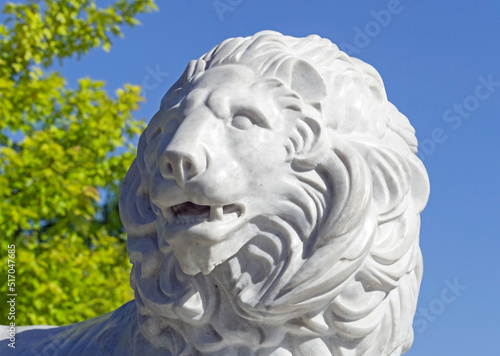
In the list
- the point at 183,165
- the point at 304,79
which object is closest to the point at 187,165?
the point at 183,165

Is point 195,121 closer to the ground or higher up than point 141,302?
higher up

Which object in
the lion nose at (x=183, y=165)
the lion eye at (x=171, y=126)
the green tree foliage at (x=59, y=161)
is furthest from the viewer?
the green tree foliage at (x=59, y=161)

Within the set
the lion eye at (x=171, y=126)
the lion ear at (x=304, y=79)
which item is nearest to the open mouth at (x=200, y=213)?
the lion eye at (x=171, y=126)

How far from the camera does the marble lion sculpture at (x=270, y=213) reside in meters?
2.05

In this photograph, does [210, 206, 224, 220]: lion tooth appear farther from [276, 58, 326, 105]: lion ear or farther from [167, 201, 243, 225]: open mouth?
[276, 58, 326, 105]: lion ear

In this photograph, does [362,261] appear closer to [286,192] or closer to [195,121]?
[286,192]

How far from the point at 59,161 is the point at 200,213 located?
3.67 meters

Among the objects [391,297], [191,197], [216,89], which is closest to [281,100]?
[216,89]

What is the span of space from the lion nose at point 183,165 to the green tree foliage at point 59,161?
3424mm

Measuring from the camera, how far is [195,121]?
6.75 ft

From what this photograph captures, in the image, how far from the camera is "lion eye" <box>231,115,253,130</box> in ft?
6.78

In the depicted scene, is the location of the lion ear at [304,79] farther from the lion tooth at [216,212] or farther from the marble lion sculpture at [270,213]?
the lion tooth at [216,212]

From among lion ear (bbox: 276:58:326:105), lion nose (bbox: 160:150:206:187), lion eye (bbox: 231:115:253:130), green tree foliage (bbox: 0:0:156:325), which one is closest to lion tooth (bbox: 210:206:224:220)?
lion nose (bbox: 160:150:206:187)

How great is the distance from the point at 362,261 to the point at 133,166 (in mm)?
875
